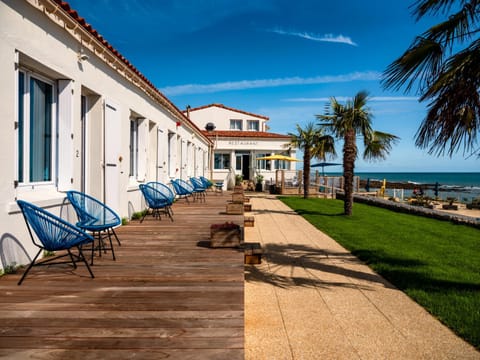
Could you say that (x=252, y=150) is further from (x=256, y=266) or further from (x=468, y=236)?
(x=256, y=266)

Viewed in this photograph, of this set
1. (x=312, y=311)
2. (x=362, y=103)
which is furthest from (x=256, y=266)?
(x=362, y=103)

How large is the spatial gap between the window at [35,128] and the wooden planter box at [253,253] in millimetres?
3224

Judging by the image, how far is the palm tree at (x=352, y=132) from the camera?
44.9 ft

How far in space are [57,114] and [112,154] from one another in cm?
171

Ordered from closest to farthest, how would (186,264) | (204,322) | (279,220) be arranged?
(204,322), (186,264), (279,220)

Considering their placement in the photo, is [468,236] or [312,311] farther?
[468,236]

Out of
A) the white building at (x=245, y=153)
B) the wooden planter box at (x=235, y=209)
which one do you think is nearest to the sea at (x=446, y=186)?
the white building at (x=245, y=153)

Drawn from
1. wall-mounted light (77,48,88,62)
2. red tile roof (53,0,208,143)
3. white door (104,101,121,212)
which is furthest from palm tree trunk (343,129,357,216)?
wall-mounted light (77,48,88,62)

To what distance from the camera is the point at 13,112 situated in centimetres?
405

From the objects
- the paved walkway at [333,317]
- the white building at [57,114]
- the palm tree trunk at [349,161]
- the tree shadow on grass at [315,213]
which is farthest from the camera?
the tree shadow on grass at [315,213]

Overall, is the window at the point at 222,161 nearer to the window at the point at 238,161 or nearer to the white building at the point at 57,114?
the window at the point at 238,161

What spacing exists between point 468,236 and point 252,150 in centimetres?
2044

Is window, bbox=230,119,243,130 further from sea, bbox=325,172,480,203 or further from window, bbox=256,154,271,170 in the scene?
sea, bbox=325,172,480,203

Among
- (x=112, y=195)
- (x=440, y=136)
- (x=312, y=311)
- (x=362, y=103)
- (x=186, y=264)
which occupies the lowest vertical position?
(x=312, y=311)
